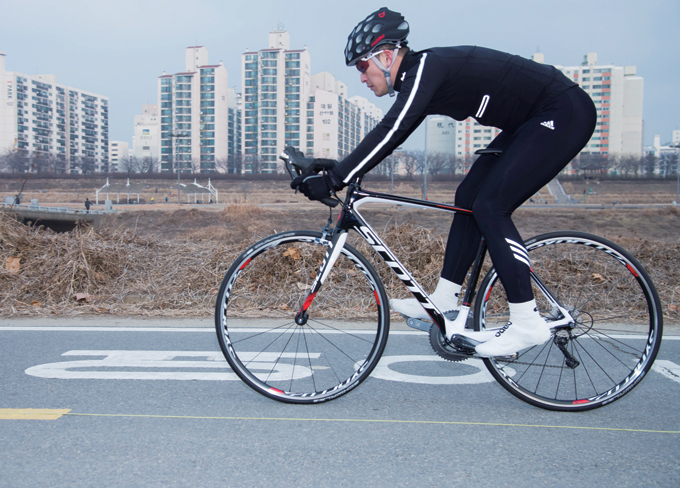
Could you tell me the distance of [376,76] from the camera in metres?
2.61

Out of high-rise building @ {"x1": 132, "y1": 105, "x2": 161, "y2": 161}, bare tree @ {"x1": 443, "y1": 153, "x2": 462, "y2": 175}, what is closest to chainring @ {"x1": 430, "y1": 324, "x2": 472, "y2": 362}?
bare tree @ {"x1": 443, "y1": 153, "x2": 462, "y2": 175}

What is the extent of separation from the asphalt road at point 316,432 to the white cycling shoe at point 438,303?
0.48m

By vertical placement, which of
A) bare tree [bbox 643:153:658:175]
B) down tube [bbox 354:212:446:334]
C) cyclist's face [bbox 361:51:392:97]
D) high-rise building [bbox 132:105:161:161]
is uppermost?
high-rise building [bbox 132:105:161:161]

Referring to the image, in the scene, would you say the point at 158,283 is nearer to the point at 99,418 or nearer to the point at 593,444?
the point at 99,418

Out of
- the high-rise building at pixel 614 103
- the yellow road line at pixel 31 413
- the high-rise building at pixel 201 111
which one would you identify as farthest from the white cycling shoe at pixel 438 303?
the high-rise building at pixel 614 103

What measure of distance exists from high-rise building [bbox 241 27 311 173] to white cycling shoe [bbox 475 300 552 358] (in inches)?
4812

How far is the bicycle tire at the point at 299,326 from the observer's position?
8.90 feet

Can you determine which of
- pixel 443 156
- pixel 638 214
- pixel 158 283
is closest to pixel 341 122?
pixel 443 156

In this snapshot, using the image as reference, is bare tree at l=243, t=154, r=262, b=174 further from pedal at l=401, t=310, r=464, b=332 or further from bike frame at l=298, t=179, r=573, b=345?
pedal at l=401, t=310, r=464, b=332

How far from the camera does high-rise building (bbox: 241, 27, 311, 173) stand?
125875 millimetres

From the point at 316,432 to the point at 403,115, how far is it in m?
1.50

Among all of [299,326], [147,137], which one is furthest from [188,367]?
[147,137]

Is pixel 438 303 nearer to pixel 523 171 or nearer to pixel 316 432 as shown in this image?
pixel 523 171

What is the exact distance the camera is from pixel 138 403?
2812 mm
